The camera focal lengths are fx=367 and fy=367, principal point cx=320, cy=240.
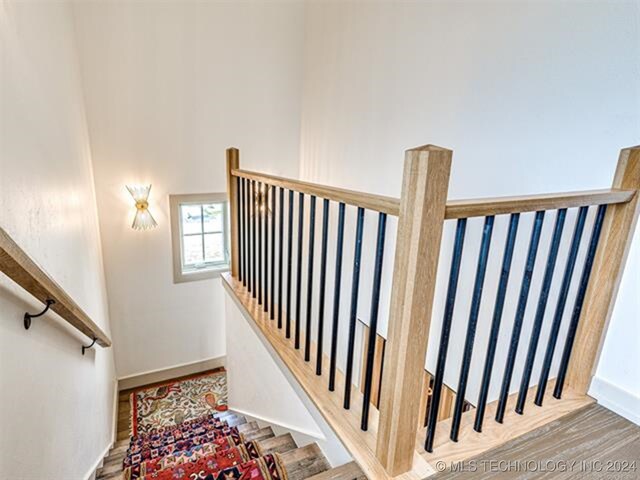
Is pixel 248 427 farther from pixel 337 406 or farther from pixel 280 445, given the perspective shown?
pixel 337 406

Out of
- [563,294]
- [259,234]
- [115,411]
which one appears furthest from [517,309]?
[115,411]

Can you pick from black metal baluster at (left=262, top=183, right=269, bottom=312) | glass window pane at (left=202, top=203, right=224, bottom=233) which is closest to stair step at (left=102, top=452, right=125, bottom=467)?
black metal baluster at (left=262, top=183, right=269, bottom=312)

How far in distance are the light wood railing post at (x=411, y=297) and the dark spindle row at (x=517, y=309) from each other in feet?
0.44

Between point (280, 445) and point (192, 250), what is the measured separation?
8.27ft

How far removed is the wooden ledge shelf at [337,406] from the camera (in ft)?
4.04

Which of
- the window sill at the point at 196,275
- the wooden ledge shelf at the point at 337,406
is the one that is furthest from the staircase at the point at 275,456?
the window sill at the point at 196,275

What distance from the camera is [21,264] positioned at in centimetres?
99

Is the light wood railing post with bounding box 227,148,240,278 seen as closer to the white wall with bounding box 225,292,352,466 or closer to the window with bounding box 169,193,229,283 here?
the white wall with bounding box 225,292,352,466

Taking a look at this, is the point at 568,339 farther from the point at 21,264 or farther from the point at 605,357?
the point at 21,264

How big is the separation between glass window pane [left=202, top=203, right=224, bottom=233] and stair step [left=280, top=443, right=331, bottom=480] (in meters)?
2.85

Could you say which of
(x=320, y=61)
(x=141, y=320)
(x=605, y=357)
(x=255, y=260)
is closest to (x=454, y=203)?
(x=605, y=357)

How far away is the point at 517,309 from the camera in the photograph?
134cm

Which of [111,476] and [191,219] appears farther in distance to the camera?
[191,219]

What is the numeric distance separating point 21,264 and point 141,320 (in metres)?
3.34
